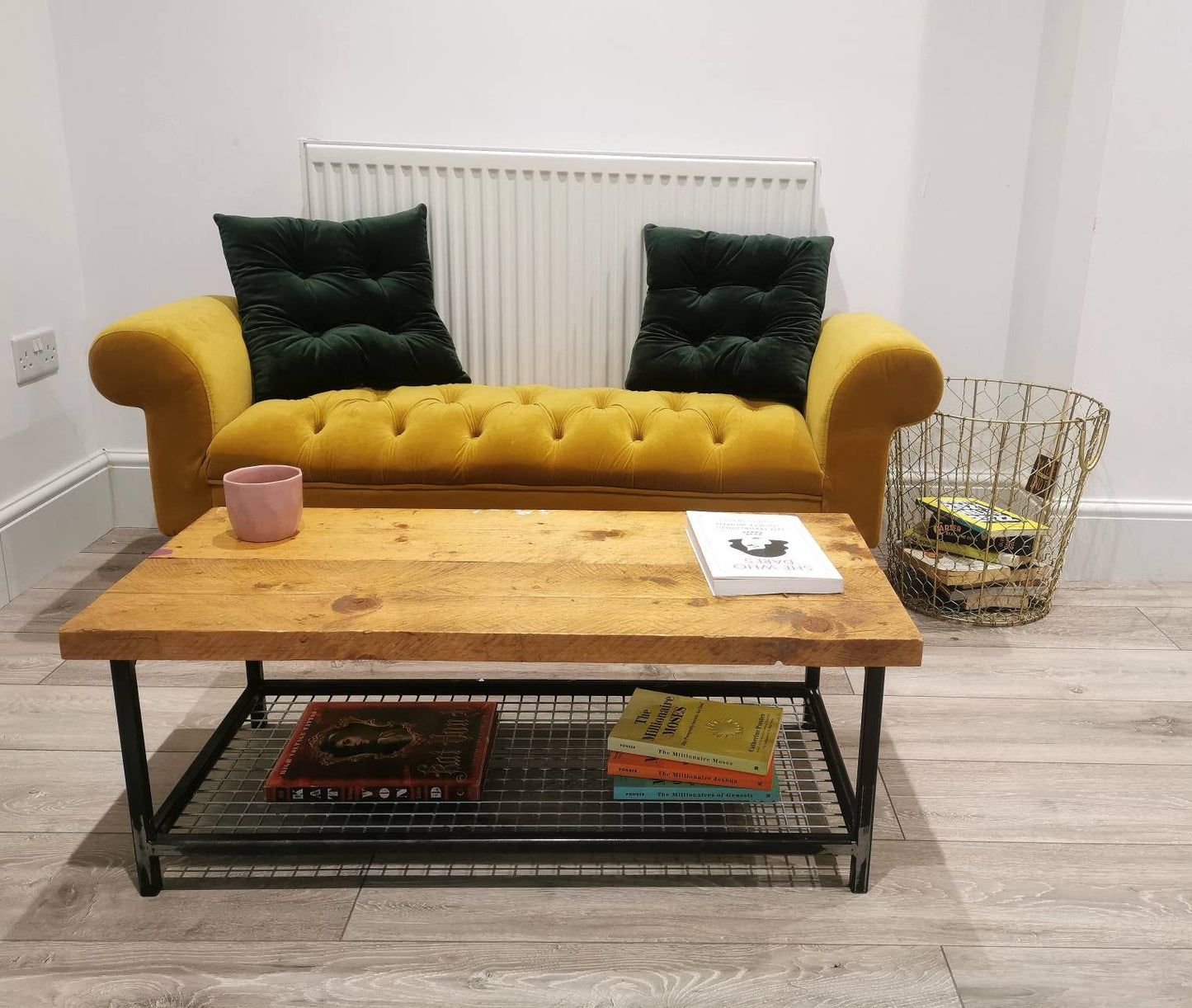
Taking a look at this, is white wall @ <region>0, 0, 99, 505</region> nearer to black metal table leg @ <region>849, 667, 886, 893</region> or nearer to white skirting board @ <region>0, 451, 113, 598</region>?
white skirting board @ <region>0, 451, 113, 598</region>

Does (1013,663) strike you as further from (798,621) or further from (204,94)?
(204,94)

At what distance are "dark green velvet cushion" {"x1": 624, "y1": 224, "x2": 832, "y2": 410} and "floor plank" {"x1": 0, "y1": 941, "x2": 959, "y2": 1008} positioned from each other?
129 centimetres

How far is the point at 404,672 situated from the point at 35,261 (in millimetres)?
1365

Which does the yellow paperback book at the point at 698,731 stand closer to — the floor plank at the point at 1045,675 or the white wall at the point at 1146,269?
the floor plank at the point at 1045,675

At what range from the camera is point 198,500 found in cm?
208

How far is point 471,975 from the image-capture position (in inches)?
47.7

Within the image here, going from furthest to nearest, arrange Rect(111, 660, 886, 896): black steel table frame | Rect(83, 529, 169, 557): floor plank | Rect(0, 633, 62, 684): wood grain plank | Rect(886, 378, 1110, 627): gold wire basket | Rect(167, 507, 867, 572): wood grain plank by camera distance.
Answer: Rect(83, 529, 169, 557): floor plank
Rect(886, 378, 1110, 627): gold wire basket
Rect(0, 633, 62, 684): wood grain plank
Rect(167, 507, 867, 572): wood grain plank
Rect(111, 660, 886, 896): black steel table frame

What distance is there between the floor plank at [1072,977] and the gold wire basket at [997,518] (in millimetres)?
1035

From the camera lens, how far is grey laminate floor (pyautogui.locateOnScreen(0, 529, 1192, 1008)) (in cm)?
120

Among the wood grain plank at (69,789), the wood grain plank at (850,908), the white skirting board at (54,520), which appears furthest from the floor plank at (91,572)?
the wood grain plank at (850,908)

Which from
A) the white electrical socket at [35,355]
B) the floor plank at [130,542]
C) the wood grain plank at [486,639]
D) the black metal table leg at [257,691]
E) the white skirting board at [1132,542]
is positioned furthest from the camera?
the floor plank at [130,542]

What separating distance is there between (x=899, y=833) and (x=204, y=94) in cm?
228

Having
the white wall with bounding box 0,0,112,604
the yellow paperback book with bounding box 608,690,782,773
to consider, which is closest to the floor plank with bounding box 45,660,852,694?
the yellow paperback book with bounding box 608,690,782,773

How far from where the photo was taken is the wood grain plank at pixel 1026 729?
67.4 inches
